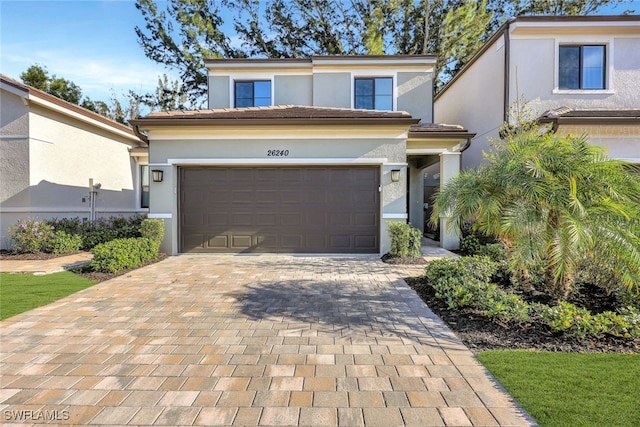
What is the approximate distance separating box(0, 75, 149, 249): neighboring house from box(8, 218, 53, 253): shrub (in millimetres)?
1074

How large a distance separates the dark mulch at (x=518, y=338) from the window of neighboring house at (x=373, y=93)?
32.4 feet

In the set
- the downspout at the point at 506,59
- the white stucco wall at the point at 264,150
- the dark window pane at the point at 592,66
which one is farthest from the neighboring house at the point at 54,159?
the dark window pane at the point at 592,66

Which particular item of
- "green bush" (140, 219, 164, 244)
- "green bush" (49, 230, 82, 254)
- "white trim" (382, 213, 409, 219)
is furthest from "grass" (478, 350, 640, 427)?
"green bush" (49, 230, 82, 254)

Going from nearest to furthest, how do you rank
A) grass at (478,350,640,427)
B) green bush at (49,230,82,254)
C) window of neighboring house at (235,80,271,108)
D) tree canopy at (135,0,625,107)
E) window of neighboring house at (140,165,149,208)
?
grass at (478,350,640,427), green bush at (49,230,82,254), window of neighboring house at (235,80,271,108), window of neighboring house at (140,165,149,208), tree canopy at (135,0,625,107)

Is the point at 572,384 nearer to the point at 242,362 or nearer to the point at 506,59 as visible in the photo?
the point at 242,362

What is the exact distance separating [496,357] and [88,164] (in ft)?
48.0

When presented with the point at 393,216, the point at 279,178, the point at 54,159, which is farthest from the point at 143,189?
the point at 393,216

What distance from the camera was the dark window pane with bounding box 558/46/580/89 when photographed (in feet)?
37.1

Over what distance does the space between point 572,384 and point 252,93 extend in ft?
43.5

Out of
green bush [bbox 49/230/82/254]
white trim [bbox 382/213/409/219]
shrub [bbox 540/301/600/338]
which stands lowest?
shrub [bbox 540/301/600/338]

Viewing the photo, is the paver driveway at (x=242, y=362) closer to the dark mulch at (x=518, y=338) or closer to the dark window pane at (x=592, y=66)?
the dark mulch at (x=518, y=338)

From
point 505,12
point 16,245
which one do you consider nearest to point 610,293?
point 16,245

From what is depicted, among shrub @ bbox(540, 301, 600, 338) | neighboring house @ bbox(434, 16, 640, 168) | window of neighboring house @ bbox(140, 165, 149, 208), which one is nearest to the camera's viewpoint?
shrub @ bbox(540, 301, 600, 338)

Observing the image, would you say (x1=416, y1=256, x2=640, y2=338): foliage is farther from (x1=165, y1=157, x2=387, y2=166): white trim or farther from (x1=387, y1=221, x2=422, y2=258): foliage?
(x1=165, y1=157, x2=387, y2=166): white trim
